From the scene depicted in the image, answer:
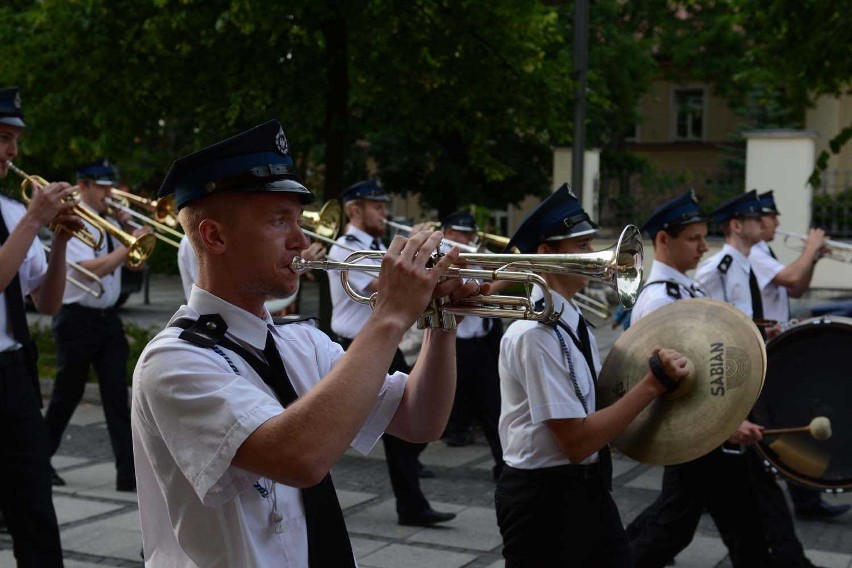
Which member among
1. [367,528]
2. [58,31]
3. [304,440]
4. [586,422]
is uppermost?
[58,31]

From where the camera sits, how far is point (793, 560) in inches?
210

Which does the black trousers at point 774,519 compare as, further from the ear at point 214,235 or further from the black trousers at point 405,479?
the ear at point 214,235

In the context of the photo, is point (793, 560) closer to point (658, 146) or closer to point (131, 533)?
point (131, 533)

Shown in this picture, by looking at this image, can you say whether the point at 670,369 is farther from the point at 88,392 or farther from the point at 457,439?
the point at 88,392

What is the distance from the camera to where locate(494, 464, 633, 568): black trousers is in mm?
3795

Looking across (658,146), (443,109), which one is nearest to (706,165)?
(658,146)

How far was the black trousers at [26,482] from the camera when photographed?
14.4ft

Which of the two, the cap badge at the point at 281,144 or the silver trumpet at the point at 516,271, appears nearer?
the cap badge at the point at 281,144

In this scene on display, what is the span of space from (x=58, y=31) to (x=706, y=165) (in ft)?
97.3

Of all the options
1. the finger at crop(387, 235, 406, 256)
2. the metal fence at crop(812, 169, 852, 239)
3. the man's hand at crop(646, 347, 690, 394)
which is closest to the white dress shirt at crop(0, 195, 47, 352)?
the man's hand at crop(646, 347, 690, 394)

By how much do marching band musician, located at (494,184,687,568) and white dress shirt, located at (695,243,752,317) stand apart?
331 centimetres

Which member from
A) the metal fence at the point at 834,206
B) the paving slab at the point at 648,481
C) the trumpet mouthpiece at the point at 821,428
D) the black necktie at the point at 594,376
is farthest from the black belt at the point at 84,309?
the metal fence at the point at 834,206

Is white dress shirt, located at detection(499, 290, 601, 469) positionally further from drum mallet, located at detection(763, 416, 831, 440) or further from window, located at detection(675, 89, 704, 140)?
window, located at detection(675, 89, 704, 140)

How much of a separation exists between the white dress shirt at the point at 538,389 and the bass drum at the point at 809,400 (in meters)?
1.61
